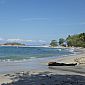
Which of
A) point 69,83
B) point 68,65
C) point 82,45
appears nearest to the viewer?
point 69,83

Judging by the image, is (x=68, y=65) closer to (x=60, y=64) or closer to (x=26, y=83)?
(x=60, y=64)

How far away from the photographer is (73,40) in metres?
191

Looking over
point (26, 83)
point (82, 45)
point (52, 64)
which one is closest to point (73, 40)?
point (82, 45)

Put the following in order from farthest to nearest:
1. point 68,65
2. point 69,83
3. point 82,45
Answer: point 82,45 < point 68,65 < point 69,83

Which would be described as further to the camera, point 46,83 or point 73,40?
point 73,40

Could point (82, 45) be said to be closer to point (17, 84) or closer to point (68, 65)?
point (68, 65)

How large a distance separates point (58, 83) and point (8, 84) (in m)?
2.92

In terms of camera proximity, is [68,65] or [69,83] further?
[68,65]

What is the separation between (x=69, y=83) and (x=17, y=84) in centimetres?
300

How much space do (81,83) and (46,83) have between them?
2.03m

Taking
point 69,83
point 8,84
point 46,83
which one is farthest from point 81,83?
point 8,84

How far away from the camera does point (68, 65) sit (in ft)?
94.4

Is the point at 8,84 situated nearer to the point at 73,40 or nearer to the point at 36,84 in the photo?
the point at 36,84

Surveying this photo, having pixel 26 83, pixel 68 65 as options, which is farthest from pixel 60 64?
pixel 26 83
